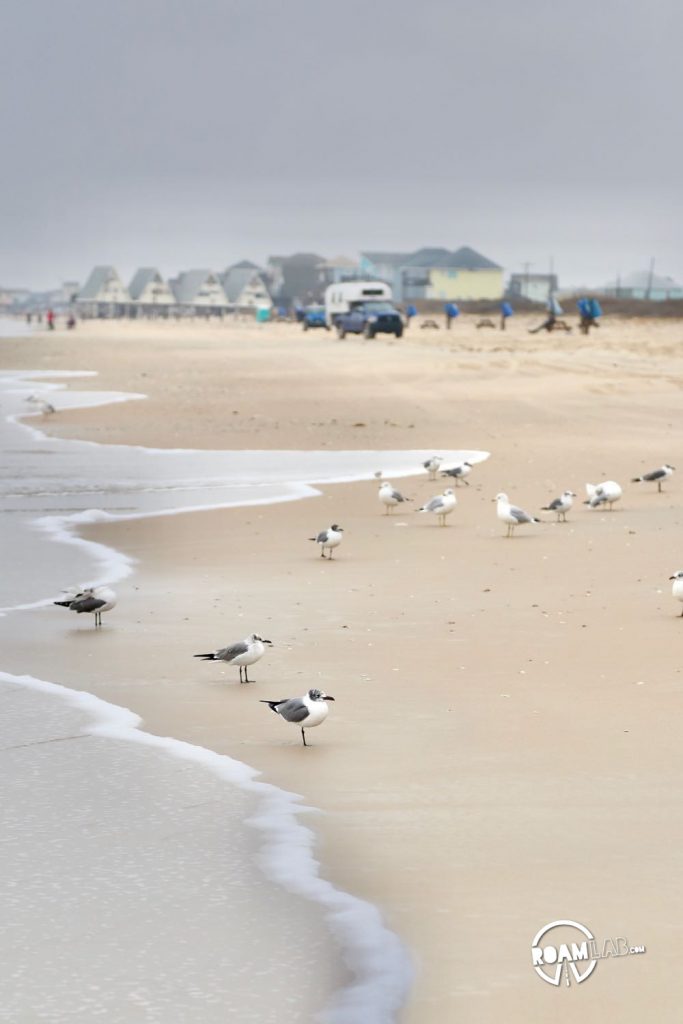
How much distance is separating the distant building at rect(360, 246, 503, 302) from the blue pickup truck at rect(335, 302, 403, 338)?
3501 inches

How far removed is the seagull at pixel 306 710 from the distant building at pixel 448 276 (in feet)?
509

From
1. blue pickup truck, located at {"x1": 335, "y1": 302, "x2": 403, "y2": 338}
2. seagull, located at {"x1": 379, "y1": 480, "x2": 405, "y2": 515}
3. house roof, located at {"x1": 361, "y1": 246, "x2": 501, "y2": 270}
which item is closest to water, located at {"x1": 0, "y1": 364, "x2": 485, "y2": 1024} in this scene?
seagull, located at {"x1": 379, "y1": 480, "x2": 405, "y2": 515}

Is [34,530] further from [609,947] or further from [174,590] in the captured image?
[609,947]

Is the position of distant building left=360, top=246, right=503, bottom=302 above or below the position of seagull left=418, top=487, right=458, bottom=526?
below

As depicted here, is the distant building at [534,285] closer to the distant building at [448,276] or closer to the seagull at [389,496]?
the distant building at [448,276]

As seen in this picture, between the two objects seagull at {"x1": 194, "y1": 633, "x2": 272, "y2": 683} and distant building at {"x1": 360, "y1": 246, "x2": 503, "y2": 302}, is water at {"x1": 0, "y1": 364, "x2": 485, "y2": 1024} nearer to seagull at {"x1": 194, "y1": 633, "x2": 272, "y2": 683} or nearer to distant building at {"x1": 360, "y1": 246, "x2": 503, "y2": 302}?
seagull at {"x1": 194, "y1": 633, "x2": 272, "y2": 683}

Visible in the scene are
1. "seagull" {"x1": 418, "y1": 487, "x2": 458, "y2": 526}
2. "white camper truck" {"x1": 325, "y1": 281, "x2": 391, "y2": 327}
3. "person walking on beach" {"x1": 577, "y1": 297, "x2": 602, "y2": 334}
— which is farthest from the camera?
"white camper truck" {"x1": 325, "y1": 281, "x2": 391, "y2": 327}

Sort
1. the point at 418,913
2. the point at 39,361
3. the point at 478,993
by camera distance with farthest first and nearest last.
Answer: the point at 39,361, the point at 418,913, the point at 478,993

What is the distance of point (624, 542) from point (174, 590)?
13.7ft

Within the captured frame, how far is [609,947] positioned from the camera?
218 inches

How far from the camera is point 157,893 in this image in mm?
6305

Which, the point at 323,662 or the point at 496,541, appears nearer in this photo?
the point at 323,662

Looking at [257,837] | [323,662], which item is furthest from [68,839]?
[323,662]

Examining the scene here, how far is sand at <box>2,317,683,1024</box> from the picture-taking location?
19.3ft
